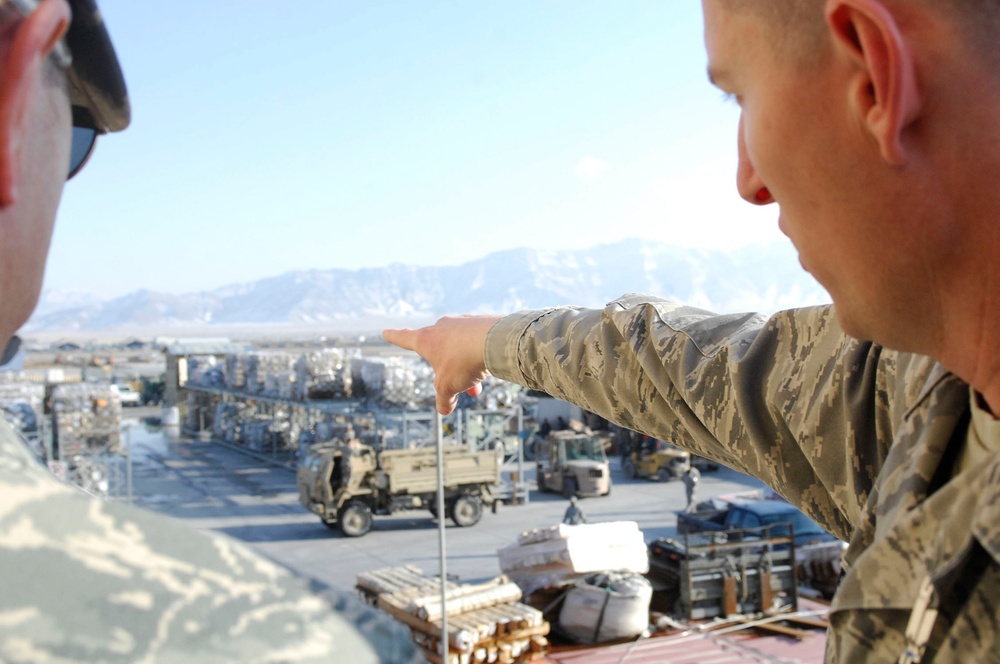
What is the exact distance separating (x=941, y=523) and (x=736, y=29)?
712 mm

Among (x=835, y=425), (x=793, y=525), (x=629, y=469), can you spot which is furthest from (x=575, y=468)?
(x=835, y=425)

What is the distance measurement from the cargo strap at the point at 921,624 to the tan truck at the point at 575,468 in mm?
22747

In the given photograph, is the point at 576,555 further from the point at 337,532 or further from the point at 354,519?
the point at 337,532

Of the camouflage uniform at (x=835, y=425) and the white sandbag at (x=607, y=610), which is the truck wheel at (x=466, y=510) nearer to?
the white sandbag at (x=607, y=610)

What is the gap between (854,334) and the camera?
49.5 inches

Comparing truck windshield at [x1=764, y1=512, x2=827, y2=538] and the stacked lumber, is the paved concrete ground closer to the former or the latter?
the stacked lumber

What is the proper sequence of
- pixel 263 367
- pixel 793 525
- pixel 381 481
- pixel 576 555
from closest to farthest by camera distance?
pixel 576 555
pixel 793 525
pixel 381 481
pixel 263 367

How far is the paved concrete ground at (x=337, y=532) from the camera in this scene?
17.1 meters

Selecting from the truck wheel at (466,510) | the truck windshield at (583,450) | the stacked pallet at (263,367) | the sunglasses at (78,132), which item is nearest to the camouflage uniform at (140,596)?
the sunglasses at (78,132)

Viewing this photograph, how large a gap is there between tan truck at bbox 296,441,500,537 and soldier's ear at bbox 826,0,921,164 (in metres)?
18.1

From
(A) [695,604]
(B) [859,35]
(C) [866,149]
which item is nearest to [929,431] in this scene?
(C) [866,149]

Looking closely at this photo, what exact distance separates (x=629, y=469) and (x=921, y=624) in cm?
2638

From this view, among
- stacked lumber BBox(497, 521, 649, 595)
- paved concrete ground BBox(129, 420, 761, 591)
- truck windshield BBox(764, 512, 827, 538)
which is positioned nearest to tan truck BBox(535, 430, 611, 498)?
paved concrete ground BBox(129, 420, 761, 591)

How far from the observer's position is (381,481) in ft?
63.0
